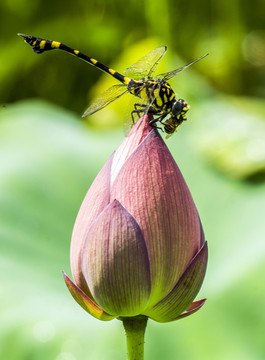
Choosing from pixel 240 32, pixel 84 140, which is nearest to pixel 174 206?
pixel 84 140

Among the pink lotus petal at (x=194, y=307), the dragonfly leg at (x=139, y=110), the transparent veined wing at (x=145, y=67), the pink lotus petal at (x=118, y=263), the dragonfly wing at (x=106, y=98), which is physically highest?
the transparent veined wing at (x=145, y=67)

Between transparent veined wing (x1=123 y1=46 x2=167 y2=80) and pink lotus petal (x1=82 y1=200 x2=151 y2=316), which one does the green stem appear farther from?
transparent veined wing (x1=123 y1=46 x2=167 y2=80)

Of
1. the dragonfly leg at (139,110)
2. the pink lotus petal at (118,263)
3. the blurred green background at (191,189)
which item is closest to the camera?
the pink lotus petal at (118,263)

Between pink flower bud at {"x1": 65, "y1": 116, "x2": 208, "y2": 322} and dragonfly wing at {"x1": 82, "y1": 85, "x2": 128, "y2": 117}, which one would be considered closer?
pink flower bud at {"x1": 65, "y1": 116, "x2": 208, "y2": 322}

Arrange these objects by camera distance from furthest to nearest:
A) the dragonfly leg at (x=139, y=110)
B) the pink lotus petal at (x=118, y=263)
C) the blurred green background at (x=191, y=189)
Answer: the blurred green background at (x=191, y=189)
the dragonfly leg at (x=139, y=110)
the pink lotus petal at (x=118, y=263)

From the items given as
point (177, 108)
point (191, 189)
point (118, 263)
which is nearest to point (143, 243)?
point (118, 263)

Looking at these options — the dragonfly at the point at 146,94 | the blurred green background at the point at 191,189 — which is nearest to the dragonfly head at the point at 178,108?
the dragonfly at the point at 146,94

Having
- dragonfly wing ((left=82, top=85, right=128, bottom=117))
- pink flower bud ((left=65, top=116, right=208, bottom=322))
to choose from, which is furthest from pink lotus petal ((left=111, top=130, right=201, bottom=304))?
dragonfly wing ((left=82, top=85, right=128, bottom=117))

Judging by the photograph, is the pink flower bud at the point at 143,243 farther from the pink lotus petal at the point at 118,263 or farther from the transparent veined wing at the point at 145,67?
the transparent veined wing at the point at 145,67
